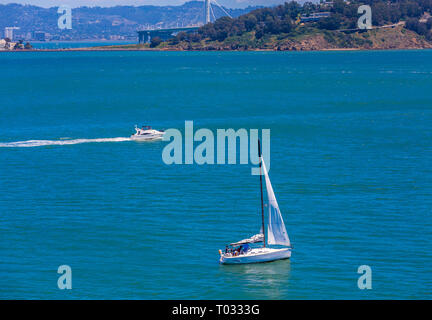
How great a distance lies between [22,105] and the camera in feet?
518

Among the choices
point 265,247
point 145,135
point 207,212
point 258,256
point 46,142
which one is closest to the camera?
point 258,256

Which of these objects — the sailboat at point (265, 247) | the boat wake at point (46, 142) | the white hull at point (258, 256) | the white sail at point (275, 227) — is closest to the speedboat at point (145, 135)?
the boat wake at point (46, 142)

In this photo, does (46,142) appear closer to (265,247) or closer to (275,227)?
(265,247)

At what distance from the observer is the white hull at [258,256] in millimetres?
50875

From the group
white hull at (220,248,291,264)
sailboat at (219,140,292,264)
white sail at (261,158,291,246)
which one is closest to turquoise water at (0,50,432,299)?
white hull at (220,248,291,264)

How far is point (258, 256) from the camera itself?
5134 centimetres

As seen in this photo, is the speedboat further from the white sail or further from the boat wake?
the white sail

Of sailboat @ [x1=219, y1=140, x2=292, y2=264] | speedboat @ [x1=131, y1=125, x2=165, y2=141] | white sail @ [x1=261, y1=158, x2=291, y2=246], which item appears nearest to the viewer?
sailboat @ [x1=219, y1=140, x2=292, y2=264]

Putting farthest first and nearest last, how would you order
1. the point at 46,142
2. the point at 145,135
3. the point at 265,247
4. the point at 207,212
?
1. the point at 145,135
2. the point at 46,142
3. the point at 207,212
4. the point at 265,247

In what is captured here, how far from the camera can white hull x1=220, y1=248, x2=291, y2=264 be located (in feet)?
167

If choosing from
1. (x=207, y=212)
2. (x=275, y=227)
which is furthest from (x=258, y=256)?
(x=207, y=212)

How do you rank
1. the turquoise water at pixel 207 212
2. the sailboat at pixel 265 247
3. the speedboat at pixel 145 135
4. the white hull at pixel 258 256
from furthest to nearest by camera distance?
the speedboat at pixel 145 135 < the sailboat at pixel 265 247 < the white hull at pixel 258 256 < the turquoise water at pixel 207 212

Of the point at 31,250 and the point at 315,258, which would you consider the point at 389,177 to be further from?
the point at 31,250

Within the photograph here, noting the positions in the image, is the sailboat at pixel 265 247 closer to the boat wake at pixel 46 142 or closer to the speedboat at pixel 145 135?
the speedboat at pixel 145 135
